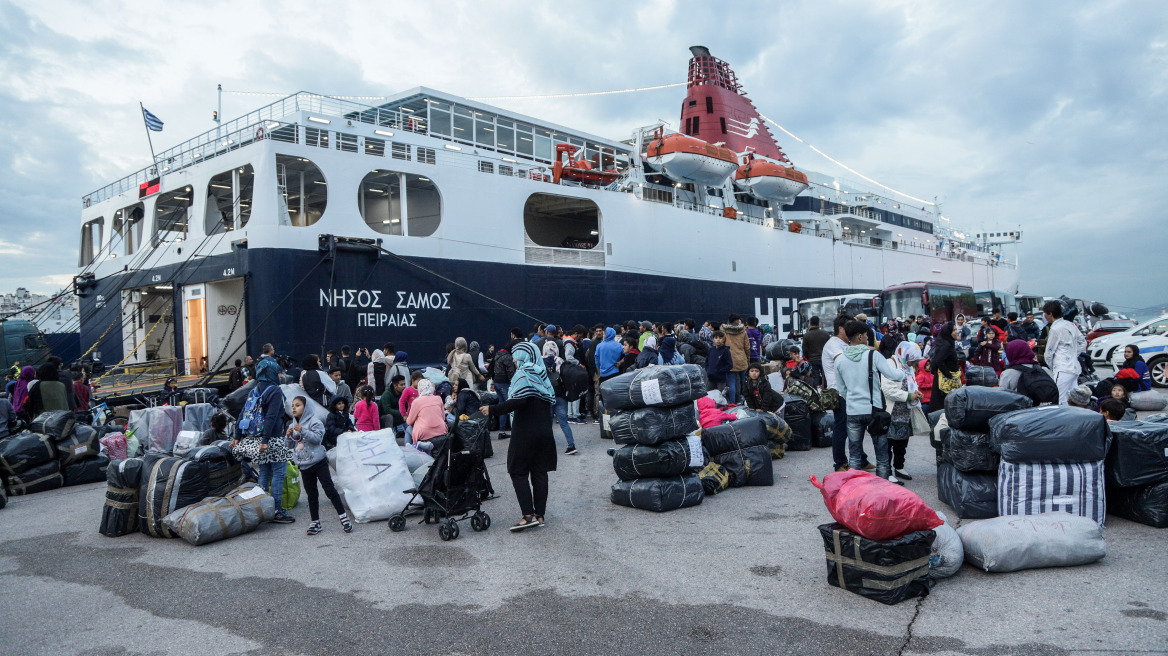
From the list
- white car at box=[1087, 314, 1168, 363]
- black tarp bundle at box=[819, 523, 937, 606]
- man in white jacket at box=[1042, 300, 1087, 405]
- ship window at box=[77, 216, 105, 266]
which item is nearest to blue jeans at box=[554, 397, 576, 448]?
black tarp bundle at box=[819, 523, 937, 606]

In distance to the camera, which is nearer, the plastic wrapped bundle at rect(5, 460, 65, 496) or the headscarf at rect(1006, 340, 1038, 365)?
the headscarf at rect(1006, 340, 1038, 365)

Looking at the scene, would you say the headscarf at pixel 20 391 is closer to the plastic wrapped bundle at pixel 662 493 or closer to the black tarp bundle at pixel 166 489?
the black tarp bundle at pixel 166 489

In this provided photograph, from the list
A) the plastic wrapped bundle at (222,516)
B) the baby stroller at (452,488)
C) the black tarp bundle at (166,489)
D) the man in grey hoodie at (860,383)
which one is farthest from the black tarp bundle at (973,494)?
the black tarp bundle at (166,489)

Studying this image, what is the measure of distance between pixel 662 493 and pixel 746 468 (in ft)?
3.79

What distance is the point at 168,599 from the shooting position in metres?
4.26

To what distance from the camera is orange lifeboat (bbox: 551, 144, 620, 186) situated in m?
17.9

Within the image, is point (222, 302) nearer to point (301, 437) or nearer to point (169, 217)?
point (169, 217)

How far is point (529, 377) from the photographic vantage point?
5.49m

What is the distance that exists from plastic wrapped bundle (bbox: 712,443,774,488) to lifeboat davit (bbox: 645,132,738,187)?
1601 centimetres

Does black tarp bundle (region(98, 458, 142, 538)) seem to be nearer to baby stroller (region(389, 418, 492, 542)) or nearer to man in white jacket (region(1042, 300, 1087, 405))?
baby stroller (region(389, 418, 492, 542))

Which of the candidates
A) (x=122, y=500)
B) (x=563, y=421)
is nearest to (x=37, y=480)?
(x=122, y=500)

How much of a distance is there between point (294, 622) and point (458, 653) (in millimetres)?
1117

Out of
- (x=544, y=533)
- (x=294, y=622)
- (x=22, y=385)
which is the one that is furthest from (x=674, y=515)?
(x=22, y=385)

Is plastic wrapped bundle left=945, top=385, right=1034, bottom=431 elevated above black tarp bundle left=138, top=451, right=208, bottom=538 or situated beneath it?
elevated above
